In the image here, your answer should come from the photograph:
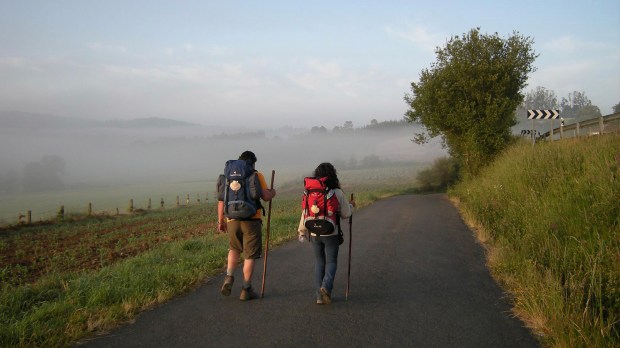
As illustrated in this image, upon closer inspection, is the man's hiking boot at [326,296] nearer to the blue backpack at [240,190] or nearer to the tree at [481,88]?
the blue backpack at [240,190]

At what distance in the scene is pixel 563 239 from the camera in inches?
299

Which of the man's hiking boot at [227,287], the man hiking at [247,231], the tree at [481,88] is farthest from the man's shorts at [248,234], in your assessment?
the tree at [481,88]

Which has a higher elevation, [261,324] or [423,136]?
[423,136]

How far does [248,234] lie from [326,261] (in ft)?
3.75

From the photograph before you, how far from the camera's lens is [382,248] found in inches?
404

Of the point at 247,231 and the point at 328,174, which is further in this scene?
the point at 247,231

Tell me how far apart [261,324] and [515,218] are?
7.38m

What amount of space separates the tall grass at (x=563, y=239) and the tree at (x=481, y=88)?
12.4m

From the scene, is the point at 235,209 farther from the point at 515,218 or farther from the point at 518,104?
the point at 518,104

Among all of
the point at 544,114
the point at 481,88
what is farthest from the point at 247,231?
the point at 481,88

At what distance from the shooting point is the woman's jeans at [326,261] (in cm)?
607


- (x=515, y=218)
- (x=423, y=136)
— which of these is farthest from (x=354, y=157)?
(x=515, y=218)

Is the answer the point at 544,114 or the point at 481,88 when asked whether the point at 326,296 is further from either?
the point at 481,88

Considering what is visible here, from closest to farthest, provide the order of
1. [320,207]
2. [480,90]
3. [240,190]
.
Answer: [320,207]
[240,190]
[480,90]
